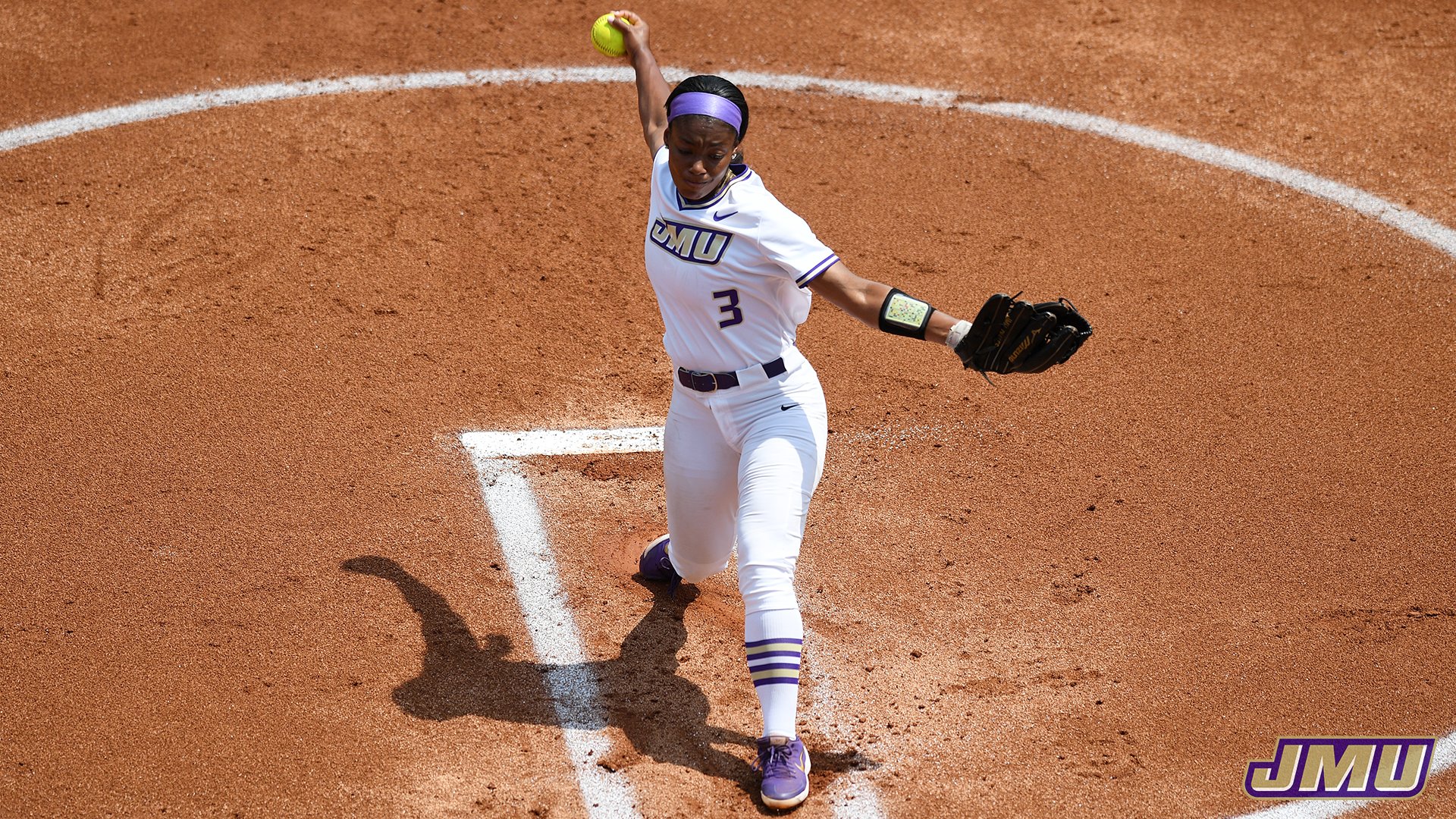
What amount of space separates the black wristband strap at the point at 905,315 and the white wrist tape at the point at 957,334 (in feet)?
0.25

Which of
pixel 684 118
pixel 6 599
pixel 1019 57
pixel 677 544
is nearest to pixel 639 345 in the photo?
pixel 677 544

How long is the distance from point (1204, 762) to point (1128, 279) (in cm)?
301

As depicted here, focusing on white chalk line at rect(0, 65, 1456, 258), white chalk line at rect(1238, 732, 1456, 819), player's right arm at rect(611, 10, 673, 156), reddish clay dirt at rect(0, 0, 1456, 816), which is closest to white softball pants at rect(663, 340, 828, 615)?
reddish clay dirt at rect(0, 0, 1456, 816)

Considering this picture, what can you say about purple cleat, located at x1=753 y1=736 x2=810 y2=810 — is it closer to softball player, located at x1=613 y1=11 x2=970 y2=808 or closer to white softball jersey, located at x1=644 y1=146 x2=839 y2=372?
softball player, located at x1=613 y1=11 x2=970 y2=808

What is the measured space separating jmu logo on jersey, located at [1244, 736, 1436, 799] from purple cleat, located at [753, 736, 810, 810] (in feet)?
4.90

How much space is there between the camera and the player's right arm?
4.70 meters

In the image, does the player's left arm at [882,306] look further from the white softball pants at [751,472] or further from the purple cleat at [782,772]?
the purple cleat at [782,772]

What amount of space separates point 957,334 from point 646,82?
1.75m

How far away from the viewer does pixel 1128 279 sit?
6617 mm

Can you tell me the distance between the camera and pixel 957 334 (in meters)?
3.89

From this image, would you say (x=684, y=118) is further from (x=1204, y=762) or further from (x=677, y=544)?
(x=1204, y=762)

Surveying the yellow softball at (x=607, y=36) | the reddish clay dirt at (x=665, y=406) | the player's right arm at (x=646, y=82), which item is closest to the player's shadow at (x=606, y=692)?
the reddish clay dirt at (x=665, y=406)

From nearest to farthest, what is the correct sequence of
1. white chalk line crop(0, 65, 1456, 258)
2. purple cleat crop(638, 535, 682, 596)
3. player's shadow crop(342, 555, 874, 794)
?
player's shadow crop(342, 555, 874, 794) < purple cleat crop(638, 535, 682, 596) < white chalk line crop(0, 65, 1456, 258)


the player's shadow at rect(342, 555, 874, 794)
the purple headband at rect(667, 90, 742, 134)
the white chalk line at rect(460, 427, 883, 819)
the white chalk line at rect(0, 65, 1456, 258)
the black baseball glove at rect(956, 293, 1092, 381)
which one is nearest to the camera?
the black baseball glove at rect(956, 293, 1092, 381)
